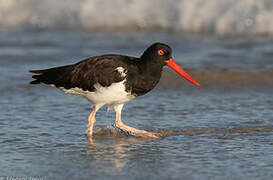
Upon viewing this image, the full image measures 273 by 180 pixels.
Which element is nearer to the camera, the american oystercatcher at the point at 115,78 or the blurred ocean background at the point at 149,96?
the blurred ocean background at the point at 149,96

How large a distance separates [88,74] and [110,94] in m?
0.39

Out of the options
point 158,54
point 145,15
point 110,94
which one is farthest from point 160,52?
point 145,15

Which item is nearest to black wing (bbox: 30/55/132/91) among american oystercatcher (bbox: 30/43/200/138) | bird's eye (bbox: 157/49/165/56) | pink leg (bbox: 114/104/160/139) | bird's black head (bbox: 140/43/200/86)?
american oystercatcher (bbox: 30/43/200/138)

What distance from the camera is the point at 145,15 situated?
1380cm

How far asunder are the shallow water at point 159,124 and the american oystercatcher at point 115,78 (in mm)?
411

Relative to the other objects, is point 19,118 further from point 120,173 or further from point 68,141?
point 120,173

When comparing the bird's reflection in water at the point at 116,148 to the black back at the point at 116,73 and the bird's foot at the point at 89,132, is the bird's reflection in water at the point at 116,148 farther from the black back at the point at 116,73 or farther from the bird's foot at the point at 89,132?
the black back at the point at 116,73

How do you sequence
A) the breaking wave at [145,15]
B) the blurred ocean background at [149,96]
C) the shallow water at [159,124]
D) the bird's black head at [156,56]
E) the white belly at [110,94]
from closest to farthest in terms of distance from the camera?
the shallow water at [159,124] → the blurred ocean background at [149,96] → the white belly at [110,94] → the bird's black head at [156,56] → the breaking wave at [145,15]

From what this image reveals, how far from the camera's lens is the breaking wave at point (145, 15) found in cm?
1227

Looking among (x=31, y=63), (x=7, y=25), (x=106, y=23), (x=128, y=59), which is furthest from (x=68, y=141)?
(x=7, y=25)

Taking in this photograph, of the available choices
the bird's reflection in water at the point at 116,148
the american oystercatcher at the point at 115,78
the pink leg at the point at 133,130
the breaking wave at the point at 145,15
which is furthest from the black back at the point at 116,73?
the breaking wave at the point at 145,15

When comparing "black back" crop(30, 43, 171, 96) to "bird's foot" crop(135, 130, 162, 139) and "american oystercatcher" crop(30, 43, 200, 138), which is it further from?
"bird's foot" crop(135, 130, 162, 139)

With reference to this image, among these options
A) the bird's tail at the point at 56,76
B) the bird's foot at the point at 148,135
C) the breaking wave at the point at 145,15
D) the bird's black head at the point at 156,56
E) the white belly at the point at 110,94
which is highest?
the breaking wave at the point at 145,15

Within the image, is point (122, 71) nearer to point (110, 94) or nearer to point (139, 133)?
point (110, 94)
